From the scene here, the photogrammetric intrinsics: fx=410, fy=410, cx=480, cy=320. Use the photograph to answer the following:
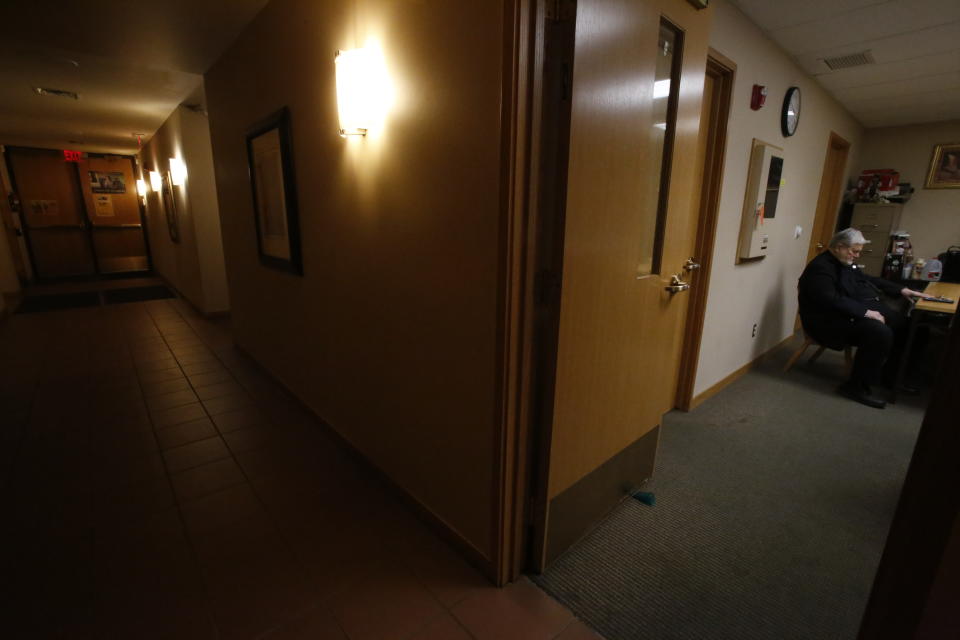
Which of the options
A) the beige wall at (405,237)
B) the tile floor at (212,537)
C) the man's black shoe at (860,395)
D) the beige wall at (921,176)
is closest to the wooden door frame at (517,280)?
the beige wall at (405,237)

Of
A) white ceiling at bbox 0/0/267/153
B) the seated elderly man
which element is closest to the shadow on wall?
the seated elderly man

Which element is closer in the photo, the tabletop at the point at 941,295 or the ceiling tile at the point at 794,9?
the ceiling tile at the point at 794,9

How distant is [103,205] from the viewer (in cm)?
794

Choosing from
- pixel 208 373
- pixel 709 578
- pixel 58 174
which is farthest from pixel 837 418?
pixel 58 174

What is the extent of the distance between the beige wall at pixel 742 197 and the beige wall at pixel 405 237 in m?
1.74

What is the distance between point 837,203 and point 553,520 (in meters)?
5.62

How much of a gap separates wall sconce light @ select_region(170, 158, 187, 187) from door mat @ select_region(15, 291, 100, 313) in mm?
2202

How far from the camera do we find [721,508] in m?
1.94

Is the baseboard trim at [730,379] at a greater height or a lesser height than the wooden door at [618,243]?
lesser

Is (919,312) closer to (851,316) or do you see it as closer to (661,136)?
(851,316)

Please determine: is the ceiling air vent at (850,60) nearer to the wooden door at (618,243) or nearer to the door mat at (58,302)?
the wooden door at (618,243)

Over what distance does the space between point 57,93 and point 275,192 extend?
3.53 m

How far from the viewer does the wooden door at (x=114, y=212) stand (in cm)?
777

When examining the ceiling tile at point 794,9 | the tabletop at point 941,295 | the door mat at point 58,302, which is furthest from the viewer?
the door mat at point 58,302
